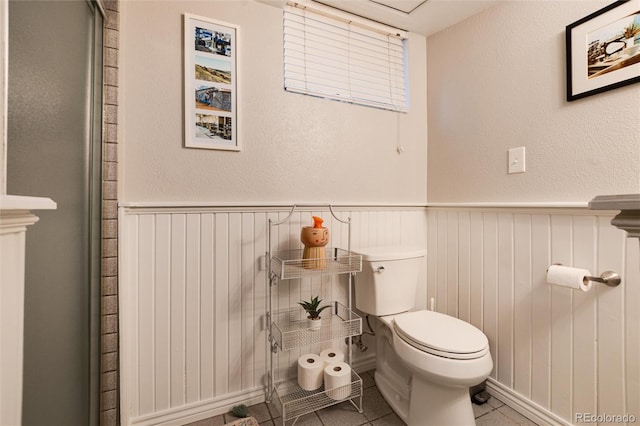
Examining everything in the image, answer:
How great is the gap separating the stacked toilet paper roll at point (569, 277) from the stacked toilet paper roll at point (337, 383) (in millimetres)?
1013

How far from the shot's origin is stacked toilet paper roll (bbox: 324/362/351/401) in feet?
4.63

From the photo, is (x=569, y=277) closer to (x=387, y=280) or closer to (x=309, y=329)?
(x=387, y=280)

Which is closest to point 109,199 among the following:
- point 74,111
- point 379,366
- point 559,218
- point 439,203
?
point 74,111

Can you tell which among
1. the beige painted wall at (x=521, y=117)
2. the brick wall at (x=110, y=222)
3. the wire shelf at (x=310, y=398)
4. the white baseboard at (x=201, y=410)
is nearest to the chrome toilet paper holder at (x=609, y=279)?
the beige painted wall at (x=521, y=117)

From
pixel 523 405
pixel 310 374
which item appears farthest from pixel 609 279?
pixel 310 374

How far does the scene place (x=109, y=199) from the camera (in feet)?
3.90

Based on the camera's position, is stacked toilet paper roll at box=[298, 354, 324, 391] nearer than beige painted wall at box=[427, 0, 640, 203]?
No

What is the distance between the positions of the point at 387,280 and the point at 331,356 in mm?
510

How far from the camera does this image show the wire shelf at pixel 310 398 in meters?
1.39

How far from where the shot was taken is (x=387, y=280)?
1.55 meters

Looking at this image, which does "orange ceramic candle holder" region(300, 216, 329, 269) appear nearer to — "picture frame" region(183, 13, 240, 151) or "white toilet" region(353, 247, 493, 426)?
"white toilet" region(353, 247, 493, 426)

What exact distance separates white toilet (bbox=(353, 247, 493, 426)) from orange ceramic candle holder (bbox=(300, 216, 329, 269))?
0.80ft
